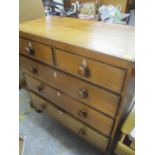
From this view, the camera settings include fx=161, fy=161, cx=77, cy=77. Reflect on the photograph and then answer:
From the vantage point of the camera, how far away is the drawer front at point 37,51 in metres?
0.89

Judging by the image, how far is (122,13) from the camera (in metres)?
1.62

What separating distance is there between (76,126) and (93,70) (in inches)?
22.5

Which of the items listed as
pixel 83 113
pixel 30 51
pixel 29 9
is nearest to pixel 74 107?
pixel 83 113

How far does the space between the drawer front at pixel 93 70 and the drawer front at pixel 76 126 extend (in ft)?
1.42

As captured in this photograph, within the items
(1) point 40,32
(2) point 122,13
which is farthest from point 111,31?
(2) point 122,13

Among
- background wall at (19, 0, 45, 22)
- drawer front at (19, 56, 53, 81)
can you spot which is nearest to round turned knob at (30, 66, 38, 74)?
drawer front at (19, 56, 53, 81)

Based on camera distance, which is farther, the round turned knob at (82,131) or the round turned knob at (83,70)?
the round turned knob at (82,131)

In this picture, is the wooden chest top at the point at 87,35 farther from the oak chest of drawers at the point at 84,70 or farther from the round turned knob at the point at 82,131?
the round turned knob at the point at 82,131

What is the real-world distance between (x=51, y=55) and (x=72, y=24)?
0.26 m

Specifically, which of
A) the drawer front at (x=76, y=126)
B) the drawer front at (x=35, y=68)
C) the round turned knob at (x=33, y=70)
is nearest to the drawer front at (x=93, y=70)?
the drawer front at (x=35, y=68)

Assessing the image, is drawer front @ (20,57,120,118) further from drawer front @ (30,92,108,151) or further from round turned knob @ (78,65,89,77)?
drawer front @ (30,92,108,151)

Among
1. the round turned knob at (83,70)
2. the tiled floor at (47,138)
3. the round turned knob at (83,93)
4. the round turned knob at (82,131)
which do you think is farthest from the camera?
the tiled floor at (47,138)

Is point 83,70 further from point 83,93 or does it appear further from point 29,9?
point 29,9

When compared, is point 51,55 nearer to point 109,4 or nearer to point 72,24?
point 72,24
